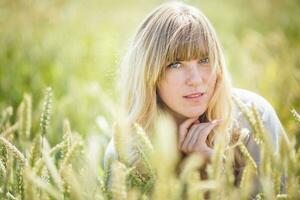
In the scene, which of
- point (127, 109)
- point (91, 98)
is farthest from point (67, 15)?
point (127, 109)

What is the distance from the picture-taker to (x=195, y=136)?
1.70 m

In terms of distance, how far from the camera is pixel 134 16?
6.04 metres

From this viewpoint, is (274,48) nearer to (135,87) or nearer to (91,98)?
(91,98)

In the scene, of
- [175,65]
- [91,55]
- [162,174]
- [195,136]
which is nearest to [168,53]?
[175,65]

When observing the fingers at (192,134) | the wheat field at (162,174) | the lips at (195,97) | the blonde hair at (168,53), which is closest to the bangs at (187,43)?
the blonde hair at (168,53)

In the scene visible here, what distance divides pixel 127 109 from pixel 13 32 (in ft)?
7.73

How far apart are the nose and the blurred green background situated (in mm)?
263

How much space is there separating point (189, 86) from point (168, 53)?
14cm

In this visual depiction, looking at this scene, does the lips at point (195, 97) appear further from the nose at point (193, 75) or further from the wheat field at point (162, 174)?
the wheat field at point (162, 174)

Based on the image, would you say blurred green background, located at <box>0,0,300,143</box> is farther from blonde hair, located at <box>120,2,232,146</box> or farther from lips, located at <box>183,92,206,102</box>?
lips, located at <box>183,92,206,102</box>

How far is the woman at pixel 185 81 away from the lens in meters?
1.71

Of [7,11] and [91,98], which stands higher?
[7,11]

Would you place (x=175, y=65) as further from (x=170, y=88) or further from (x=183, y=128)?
(x=183, y=128)

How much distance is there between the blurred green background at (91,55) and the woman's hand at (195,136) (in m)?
0.26
